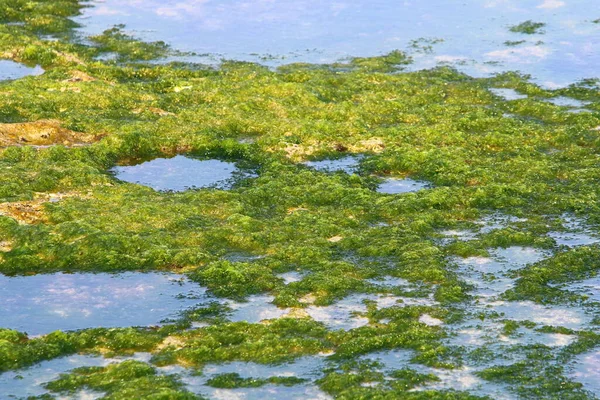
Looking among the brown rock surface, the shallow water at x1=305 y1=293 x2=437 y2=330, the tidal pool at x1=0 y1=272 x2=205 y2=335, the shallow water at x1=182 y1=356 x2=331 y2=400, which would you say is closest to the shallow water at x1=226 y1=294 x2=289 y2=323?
the shallow water at x1=305 y1=293 x2=437 y2=330

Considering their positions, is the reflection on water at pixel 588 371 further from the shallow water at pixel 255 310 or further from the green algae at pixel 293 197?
the shallow water at pixel 255 310

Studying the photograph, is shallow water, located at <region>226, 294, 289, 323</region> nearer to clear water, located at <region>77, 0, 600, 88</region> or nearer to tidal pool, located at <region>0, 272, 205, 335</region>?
tidal pool, located at <region>0, 272, 205, 335</region>

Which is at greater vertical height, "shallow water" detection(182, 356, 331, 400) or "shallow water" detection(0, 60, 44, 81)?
"shallow water" detection(0, 60, 44, 81)

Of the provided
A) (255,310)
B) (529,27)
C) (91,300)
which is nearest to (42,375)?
(91,300)

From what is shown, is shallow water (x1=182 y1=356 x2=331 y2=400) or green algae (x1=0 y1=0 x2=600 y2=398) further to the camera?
green algae (x1=0 y1=0 x2=600 y2=398)

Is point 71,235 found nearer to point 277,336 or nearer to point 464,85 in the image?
point 277,336

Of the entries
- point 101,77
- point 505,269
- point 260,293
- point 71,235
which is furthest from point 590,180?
point 101,77
